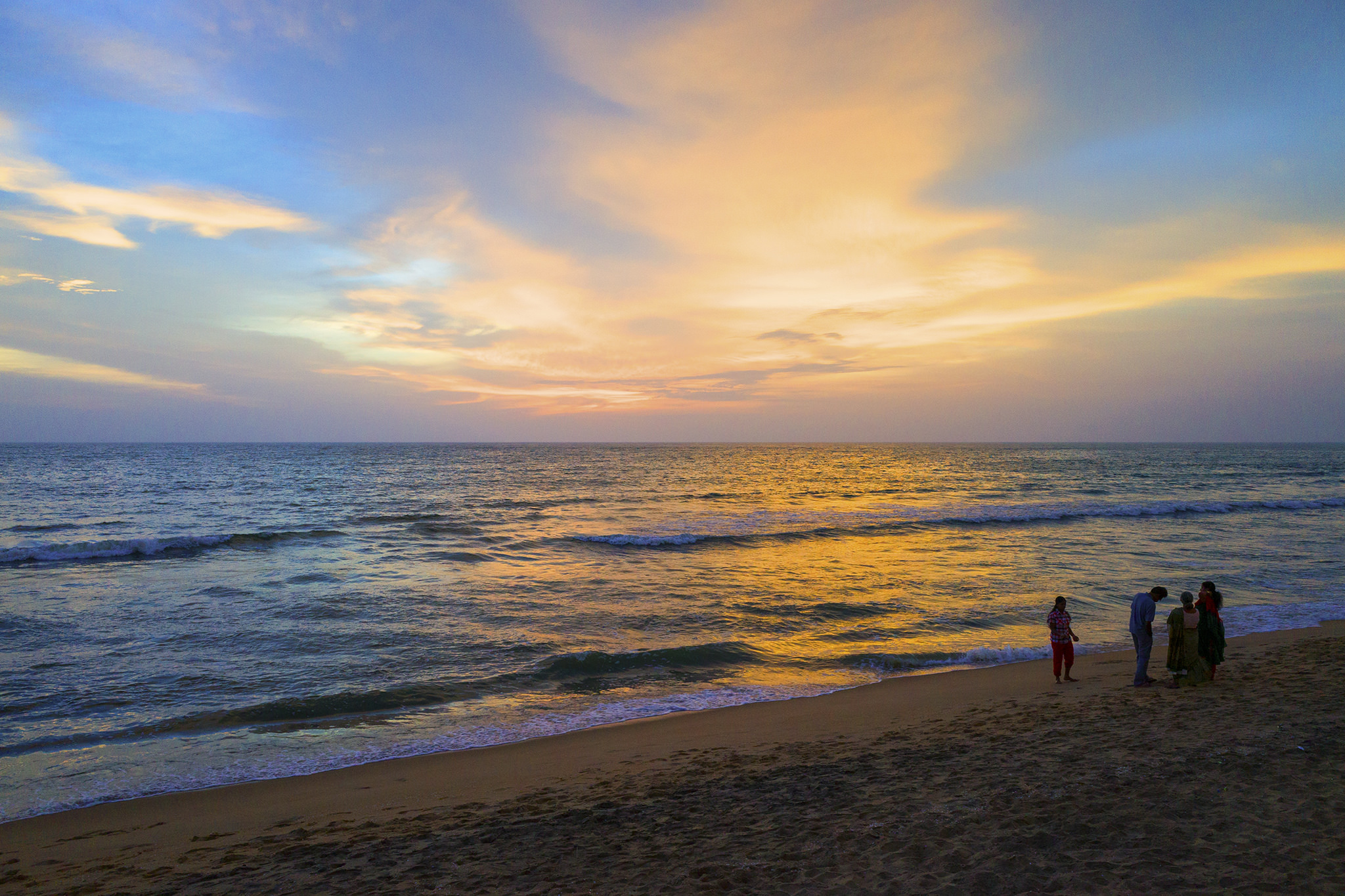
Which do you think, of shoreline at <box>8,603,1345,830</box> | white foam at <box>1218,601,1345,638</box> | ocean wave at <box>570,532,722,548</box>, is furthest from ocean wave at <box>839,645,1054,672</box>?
ocean wave at <box>570,532,722,548</box>

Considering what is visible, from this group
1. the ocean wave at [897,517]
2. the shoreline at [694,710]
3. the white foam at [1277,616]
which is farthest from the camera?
the ocean wave at [897,517]

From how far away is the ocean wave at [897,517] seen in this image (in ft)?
99.2

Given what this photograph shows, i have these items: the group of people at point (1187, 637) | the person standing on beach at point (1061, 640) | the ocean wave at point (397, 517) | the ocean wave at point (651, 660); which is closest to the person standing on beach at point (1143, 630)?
the group of people at point (1187, 637)

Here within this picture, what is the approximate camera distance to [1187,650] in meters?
10.4

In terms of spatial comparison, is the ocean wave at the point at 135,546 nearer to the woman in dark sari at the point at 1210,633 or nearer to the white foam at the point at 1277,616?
the woman in dark sari at the point at 1210,633

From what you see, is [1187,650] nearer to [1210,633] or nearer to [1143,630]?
[1210,633]

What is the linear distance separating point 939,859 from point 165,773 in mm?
9588

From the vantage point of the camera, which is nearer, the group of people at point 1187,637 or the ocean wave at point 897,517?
the group of people at point 1187,637

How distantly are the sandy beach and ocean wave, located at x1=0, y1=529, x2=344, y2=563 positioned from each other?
21759 mm

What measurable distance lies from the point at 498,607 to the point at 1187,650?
15120mm

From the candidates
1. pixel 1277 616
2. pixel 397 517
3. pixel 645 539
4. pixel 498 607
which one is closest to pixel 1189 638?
pixel 1277 616

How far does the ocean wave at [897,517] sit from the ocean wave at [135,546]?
1345 centimetres

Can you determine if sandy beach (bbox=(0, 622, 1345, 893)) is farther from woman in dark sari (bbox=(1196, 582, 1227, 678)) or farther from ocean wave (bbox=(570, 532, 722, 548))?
ocean wave (bbox=(570, 532, 722, 548))

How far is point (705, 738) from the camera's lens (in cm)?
954
